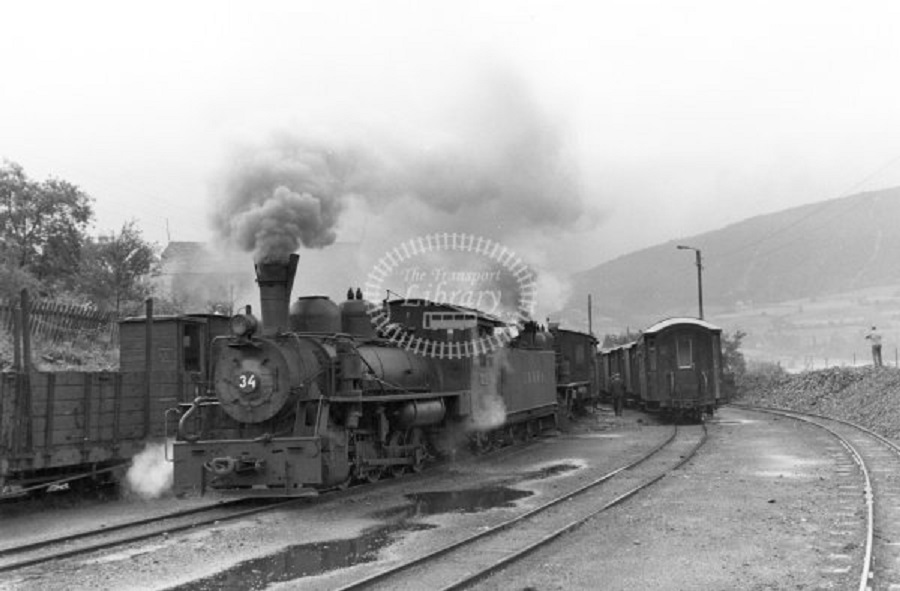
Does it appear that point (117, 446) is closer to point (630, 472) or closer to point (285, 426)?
point (285, 426)

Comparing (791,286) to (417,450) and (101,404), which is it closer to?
(417,450)

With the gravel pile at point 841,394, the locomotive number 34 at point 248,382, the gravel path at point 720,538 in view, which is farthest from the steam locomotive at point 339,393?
the gravel pile at point 841,394

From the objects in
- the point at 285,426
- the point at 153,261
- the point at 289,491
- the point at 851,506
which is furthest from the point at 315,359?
the point at 153,261

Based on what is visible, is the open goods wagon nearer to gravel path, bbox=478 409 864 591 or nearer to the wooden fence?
gravel path, bbox=478 409 864 591

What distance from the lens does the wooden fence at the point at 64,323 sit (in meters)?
20.4

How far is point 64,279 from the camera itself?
31.2 m

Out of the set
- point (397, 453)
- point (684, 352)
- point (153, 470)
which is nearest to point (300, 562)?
point (397, 453)

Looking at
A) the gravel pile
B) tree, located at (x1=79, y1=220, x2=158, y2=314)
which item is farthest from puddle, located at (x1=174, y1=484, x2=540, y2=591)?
tree, located at (x1=79, y1=220, x2=158, y2=314)

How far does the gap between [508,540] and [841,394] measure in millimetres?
22534

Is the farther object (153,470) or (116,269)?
(116,269)

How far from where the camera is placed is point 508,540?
816 cm

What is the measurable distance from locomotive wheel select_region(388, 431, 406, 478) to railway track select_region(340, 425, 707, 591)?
285 cm

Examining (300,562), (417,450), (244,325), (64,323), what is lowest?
(300,562)

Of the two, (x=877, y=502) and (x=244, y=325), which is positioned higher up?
(x=244, y=325)
